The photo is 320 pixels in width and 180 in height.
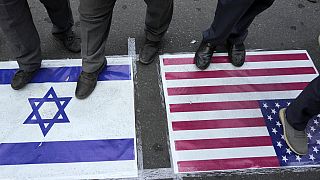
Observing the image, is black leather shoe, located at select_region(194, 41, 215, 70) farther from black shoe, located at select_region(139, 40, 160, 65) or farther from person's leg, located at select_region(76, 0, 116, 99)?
person's leg, located at select_region(76, 0, 116, 99)

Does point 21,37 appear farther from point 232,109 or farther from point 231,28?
point 232,109

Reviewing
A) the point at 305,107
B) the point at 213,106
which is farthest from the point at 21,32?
the point at 305,107

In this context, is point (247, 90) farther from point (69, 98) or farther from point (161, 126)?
point (69, 98)

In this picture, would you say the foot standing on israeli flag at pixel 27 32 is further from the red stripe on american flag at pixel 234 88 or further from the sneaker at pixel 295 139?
the sneaker at pixel 295 139

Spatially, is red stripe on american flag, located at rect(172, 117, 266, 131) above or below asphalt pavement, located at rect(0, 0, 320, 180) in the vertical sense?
below

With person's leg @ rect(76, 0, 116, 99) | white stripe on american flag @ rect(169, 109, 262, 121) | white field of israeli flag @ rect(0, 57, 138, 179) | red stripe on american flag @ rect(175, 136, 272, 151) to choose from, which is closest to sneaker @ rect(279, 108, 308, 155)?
red stripe on american flag @ rect(175, 136, 272, 151)

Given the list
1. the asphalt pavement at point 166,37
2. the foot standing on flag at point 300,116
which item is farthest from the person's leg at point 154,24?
the foot standing on flag at point 300,116

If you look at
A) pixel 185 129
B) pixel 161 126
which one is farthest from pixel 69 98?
pixel 185 129

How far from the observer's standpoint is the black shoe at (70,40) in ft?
9.56

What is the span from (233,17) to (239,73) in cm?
66

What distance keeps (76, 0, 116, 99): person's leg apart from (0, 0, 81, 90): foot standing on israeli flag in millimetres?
367

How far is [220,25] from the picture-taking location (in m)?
2.52

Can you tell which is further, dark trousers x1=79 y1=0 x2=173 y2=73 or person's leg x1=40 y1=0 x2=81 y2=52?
person's leg x1=40 y1=0 x2=81 y2=52

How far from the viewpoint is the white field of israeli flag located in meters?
2.34
